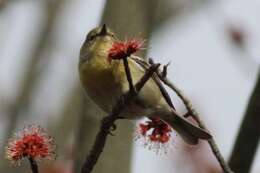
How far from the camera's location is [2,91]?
19.1ft

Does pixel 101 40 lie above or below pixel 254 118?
above

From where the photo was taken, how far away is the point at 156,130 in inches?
112

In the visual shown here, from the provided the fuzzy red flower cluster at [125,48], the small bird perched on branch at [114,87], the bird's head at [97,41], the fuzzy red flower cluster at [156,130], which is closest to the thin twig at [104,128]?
the fuzzy red flower cluster at [125,48]

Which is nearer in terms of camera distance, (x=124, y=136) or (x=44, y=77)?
(x=124, y=136)

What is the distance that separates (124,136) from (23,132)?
2.43ft

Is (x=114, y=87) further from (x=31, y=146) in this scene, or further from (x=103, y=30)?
(x=31, y=146)

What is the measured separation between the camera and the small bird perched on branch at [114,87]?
128 inches

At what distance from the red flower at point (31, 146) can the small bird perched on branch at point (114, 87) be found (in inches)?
24.4

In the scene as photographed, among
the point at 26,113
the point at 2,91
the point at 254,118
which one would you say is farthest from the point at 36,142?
the point at 2,91

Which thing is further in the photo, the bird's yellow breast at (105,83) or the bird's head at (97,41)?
the bird's head at (97,41)

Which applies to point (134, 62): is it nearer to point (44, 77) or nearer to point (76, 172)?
point (76, 172)

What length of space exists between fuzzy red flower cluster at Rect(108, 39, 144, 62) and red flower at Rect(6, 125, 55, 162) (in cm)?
39

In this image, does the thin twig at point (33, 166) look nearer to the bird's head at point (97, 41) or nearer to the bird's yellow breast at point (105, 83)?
the bird's yellow breast at point (105, 83)

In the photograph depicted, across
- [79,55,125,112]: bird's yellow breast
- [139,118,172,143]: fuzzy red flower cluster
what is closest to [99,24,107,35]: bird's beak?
[79,55,125,112]: bird's yellow breast
